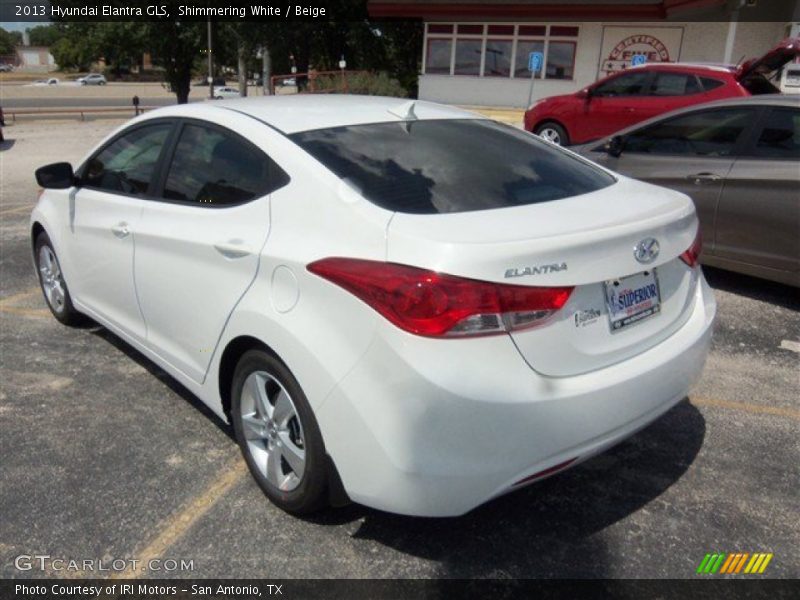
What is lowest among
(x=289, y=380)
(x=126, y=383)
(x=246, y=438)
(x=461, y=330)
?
(x=126, y=383)

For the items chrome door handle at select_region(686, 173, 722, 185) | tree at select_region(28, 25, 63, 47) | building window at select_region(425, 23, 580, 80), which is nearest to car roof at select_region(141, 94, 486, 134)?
→ chrome door handle at select_region(686, 173, 722, 185)

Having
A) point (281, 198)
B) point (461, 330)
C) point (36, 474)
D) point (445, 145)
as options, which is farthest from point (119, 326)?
point (461, 330)

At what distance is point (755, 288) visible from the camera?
5.79 meters

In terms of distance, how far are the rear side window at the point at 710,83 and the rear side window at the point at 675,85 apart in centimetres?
10

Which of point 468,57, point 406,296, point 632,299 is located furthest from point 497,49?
point 406,296

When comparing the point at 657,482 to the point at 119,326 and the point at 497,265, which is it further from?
the point at 119,326

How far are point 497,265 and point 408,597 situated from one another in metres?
1.19

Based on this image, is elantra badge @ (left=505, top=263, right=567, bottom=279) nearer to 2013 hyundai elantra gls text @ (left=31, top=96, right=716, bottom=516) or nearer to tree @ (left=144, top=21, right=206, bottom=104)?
2013 hyundai elantra gls text @ (left=31, top=96, right=716, bottom=516)

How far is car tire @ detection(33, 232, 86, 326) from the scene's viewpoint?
4.59 m

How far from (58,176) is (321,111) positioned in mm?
1936

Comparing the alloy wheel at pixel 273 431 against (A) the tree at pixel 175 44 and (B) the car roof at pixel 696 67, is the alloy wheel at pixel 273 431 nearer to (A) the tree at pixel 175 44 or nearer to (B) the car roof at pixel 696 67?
(B) the car roof at pixel 696 67

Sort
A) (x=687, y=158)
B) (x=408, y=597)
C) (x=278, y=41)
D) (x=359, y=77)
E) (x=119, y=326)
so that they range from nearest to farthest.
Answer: (x=408, y=597)
(x=119, y=326)
(x=687, y=158)
(x=359, y=77)
(x=278, y=41)

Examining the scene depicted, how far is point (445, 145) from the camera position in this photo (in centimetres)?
299

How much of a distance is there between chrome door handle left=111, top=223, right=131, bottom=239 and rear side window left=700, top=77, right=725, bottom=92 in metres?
9.53
